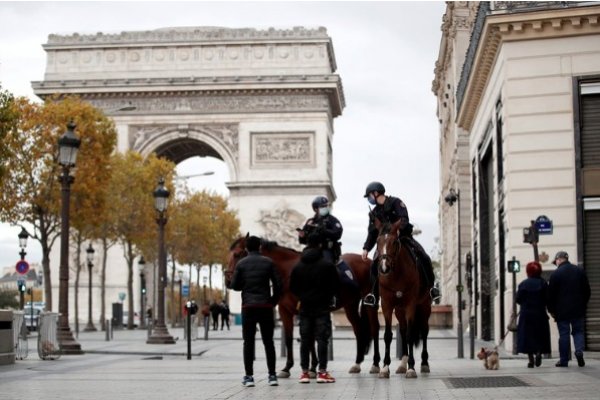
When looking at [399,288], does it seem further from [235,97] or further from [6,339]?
[235,97]

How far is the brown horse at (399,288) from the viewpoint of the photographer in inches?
692

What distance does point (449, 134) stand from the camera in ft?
211

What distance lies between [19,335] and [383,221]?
10837mm

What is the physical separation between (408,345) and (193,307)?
11.5m

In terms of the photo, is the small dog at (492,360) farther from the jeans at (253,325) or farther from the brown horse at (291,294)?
the jeans at (253,325)

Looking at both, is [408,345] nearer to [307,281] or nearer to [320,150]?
[307,281]

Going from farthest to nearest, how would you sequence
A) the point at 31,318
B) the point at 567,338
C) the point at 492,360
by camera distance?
the point at 31,318 → the point at 567,338 → the point at 492,360

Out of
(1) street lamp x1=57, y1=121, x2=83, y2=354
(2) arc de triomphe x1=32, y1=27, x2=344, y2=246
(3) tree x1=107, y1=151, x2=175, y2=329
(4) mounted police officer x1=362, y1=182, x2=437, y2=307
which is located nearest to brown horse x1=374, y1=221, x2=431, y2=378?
(4) mounted police officer x1=362, y1=182, x2=437, y2=307

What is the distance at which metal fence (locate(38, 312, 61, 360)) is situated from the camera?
2686 centimetres

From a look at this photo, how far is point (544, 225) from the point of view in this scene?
84.4 ft

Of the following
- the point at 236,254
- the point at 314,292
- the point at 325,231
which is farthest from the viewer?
the point at 236,254

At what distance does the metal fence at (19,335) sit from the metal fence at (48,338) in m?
0.34

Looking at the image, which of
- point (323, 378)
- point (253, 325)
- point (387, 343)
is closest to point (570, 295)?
point (387, 343)

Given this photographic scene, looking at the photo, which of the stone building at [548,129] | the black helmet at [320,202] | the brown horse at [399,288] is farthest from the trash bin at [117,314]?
the brown horse at [399,288]
